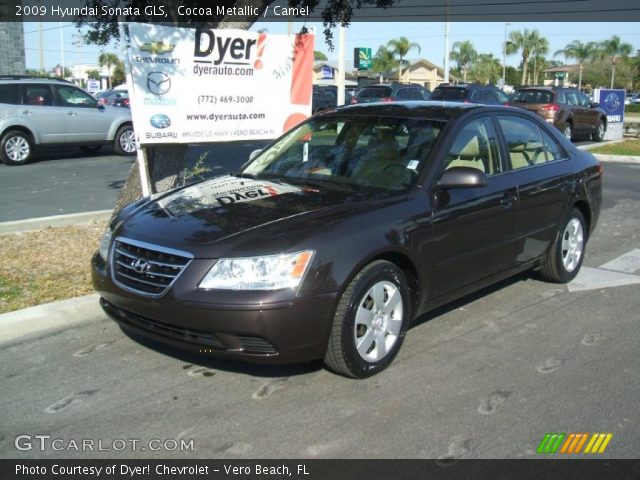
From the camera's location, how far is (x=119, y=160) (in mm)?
14930

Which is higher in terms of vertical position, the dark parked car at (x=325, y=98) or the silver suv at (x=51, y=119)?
the dark parked car at (x=325, y=98)

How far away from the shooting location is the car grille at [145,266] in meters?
3.72

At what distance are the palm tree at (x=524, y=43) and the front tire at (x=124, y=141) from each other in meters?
73.6

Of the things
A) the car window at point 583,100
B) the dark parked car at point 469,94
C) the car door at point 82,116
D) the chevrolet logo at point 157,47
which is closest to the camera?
the chevrolet logo at point 157,47

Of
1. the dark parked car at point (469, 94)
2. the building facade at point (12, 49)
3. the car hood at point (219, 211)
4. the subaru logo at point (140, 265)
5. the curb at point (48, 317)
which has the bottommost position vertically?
the curb at point (48, 317)

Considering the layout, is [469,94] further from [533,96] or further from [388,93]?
[388,93]

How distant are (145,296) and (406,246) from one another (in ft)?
5.33

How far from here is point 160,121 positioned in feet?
22.4

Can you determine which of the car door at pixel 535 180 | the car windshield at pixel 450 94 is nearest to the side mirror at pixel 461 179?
the car door at pixel 535 180

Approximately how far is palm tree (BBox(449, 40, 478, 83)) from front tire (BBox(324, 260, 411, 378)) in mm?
83759

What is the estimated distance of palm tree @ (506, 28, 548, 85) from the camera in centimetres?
8100

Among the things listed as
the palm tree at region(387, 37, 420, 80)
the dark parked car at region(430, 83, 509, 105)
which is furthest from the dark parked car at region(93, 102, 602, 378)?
the palm tree at region(387, 37, 420, 80)

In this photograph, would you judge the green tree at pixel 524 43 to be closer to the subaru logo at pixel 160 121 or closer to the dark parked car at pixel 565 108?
the dark parked car at pixel 565 108

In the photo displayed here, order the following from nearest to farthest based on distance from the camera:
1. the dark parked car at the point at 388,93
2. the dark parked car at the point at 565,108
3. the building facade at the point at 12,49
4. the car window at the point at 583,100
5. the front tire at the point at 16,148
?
1. the front tire at the point at 16,148
2. the dark parked car at the point at 565,108
3. the car window at the point at 583,100
4. the dark parked car at the point at 388,93
5. the building facade at the point at 12,49
